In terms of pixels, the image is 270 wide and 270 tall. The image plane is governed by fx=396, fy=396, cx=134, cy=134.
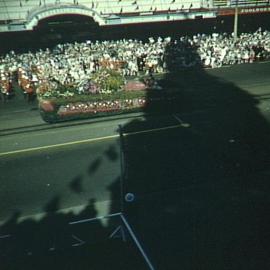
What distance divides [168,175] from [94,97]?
21.9 feet

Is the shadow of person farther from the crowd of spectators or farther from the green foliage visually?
the crowd of spectators

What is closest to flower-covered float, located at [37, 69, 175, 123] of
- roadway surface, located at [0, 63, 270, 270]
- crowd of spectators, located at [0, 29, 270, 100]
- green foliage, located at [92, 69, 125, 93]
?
green foliage, located at [92, 69, 125, 93]

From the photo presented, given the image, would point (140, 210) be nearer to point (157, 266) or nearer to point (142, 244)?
point (142, 244)

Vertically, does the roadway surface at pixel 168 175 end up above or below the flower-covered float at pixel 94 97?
below

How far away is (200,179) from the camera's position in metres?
11.2

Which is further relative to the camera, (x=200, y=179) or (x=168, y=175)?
(x=168, y=175)

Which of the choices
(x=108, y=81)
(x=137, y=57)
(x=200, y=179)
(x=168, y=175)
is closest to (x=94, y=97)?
(x=108, y=81)

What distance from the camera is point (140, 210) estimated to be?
966cm

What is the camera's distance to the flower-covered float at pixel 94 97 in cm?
1666

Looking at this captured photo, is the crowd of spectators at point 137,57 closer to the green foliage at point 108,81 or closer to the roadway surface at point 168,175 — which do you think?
the green foliage at point 108,81

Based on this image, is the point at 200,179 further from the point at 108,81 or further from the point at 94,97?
the point at 108,81

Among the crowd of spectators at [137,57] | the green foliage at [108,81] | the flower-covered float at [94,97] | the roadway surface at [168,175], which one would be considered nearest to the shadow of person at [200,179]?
the roadway surface at [168,175]

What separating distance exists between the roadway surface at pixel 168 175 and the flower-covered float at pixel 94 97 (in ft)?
1.55

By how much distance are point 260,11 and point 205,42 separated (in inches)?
337
